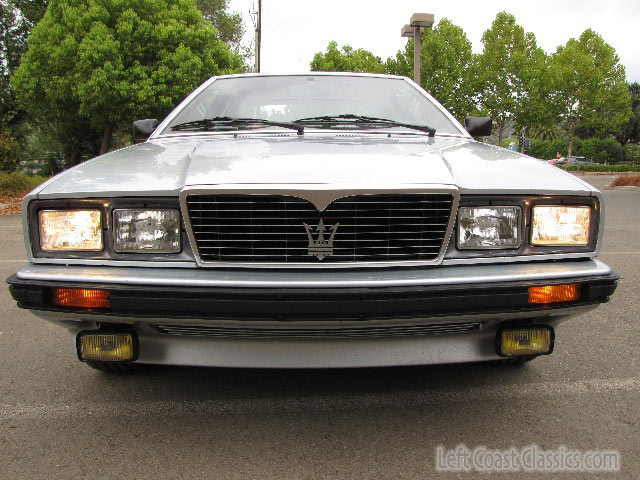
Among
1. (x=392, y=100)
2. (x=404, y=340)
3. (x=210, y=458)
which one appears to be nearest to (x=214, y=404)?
(x=210, y=458)

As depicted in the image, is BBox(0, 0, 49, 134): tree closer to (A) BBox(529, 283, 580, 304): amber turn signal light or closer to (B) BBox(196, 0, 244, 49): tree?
(B) BBox(196, 0, 244, 49): tree

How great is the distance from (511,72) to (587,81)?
17.4 feet

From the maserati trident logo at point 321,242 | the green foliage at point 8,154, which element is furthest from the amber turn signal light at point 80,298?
the green foliage at point 8,154

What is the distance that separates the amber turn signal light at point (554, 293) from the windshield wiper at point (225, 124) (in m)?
1.49

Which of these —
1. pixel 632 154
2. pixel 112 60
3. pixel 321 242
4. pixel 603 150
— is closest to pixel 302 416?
pixel 321 242

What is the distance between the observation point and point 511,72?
35.3m

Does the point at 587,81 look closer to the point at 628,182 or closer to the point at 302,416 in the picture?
the point at 628,182

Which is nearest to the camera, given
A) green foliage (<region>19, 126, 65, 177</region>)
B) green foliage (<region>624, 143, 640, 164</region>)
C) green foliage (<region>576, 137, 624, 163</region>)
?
green foliage (<region>19, 126, 65, 177</region>)

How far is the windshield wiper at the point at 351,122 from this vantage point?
2.90 m

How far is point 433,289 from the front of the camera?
5.96 feet

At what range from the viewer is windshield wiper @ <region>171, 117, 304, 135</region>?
285 cm

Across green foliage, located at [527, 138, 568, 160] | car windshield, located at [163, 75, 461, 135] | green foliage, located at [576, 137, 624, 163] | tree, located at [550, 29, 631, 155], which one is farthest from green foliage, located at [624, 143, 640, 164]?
car windshield, located at [163, 75, 461, 135]

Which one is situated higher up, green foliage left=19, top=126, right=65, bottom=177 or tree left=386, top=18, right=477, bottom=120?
tree left=386, top=18, right=477, bottom=120

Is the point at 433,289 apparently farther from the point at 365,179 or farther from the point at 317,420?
the point at 317,420
